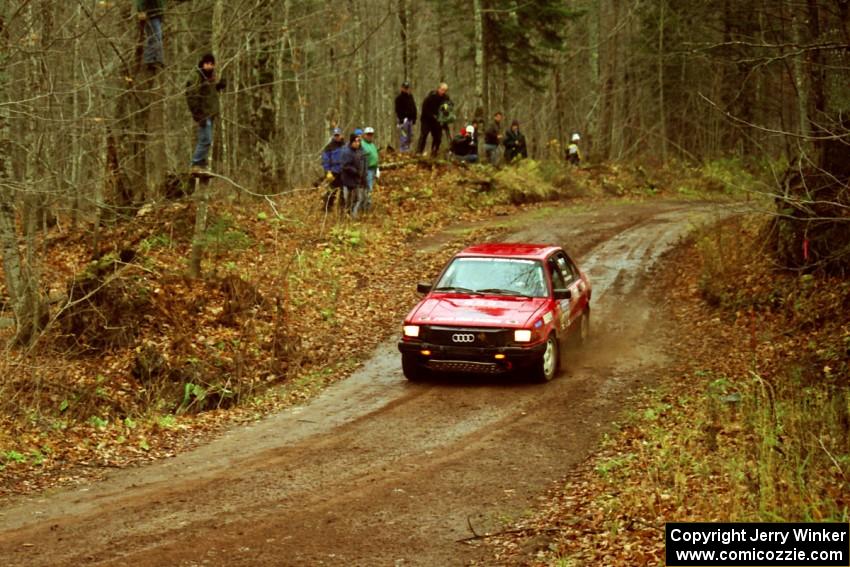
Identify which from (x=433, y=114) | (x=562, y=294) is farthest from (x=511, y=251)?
(x=433, y=114)

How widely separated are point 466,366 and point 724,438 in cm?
391

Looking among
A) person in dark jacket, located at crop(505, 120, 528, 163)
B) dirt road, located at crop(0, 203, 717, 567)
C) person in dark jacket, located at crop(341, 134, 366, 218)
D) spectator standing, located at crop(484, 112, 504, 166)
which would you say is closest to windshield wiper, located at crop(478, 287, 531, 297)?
dirt road, located at crop(0, 203, 717, 567)

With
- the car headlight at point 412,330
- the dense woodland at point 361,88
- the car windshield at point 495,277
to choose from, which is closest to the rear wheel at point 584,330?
the car windshield at point 495,277

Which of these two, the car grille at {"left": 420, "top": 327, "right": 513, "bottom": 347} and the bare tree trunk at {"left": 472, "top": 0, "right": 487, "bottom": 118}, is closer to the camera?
the car grille at {"left": 420, "top": 327, "right": 513, "bottom": 347}

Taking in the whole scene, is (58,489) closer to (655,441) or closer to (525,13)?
(655,441)

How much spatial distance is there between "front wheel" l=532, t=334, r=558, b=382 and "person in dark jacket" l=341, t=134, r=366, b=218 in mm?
10781

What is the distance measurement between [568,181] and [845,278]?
1555 centimetres

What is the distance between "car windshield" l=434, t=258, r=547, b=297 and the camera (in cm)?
1330

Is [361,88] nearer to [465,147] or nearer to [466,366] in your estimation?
[465,147]

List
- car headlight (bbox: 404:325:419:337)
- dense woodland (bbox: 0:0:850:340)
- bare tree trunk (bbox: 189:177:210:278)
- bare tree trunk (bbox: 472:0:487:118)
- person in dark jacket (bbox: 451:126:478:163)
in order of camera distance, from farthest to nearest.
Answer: person in dark jacket (bbox: 451:126:478:163), bare tree trunk (bbox: 472:0:487:118), bare tree trunk (bbox: 189:177:210:278), car headlight (bbox: 404:325:419:337), dense woodland (bbox: 0:0:850:340)

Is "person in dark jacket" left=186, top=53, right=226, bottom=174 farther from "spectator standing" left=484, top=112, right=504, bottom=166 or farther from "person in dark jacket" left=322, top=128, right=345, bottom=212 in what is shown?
"spectator standing" left=484, top=112, right=504, bottom=166

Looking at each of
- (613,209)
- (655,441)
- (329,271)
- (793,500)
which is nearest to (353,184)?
(329,271)

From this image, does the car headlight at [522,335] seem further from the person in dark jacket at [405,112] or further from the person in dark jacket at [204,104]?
the person in dark jacket at [405,112]

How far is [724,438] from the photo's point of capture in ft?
30.8
